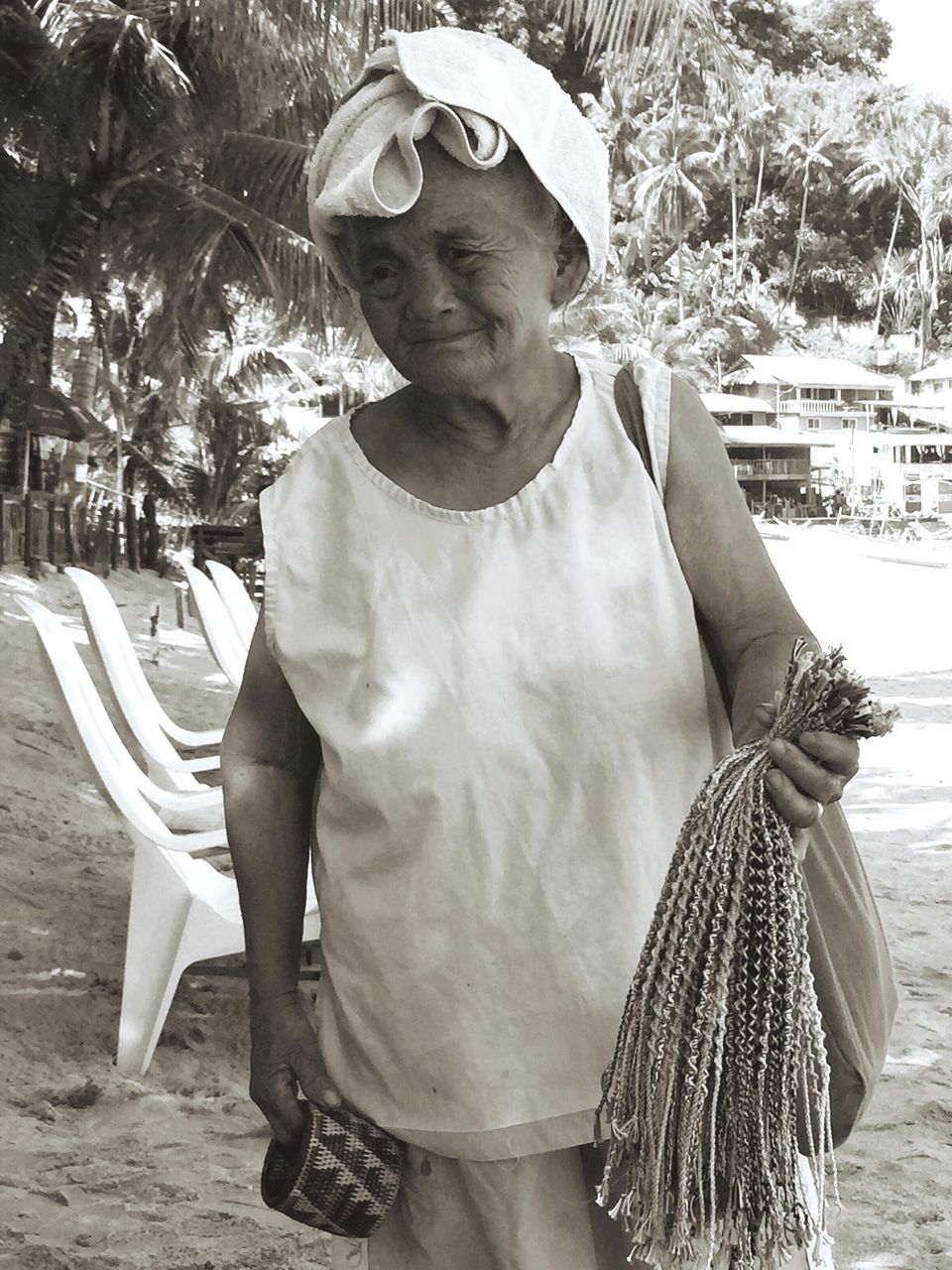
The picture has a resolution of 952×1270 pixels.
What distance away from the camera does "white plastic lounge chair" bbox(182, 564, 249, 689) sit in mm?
6207

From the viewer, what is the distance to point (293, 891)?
4.69ft

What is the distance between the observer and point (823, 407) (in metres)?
51.8

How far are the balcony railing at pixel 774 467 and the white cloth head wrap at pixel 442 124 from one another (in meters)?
46.1

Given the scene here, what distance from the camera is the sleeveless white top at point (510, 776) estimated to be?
122cm

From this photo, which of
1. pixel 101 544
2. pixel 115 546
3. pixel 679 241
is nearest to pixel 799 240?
pixel 679 241

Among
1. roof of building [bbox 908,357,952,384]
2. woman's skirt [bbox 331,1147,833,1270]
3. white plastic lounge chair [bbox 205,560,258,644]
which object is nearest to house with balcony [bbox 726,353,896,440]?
roof of building [bbox 908,357,952,384]

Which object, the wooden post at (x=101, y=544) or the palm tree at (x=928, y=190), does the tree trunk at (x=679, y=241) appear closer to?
the palm tree at (x=928, y=190)

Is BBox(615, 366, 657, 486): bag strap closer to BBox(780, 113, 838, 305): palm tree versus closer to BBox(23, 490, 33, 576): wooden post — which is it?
BBox(23, 490, 33, 576): wooden post

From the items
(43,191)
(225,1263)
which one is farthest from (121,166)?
(225,1263)

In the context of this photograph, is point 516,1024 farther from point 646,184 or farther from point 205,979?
point 646,184

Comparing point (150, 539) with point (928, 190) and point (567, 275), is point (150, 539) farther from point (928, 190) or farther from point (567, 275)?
point (928, 190)

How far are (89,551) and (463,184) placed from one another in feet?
49.2

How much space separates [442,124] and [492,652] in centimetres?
A: 45

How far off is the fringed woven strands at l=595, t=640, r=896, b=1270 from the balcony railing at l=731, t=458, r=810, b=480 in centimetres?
4632
